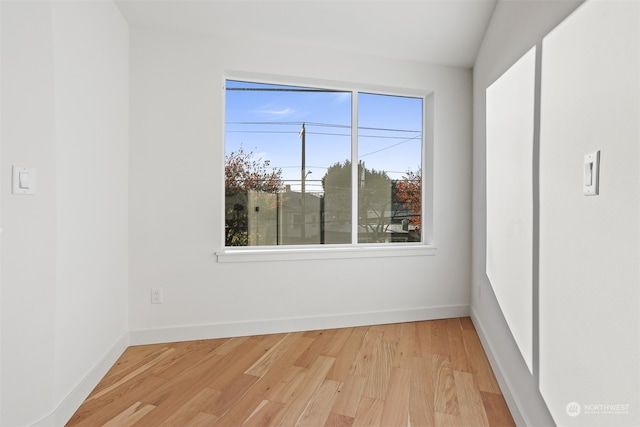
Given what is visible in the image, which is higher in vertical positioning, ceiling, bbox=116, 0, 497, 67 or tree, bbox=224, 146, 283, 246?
ceiling, bbox=116, 0, 497, 67

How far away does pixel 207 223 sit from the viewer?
2508 mm

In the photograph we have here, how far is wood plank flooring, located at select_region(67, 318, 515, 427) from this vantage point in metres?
1.60

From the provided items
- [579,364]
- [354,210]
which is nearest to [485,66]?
[354,210]

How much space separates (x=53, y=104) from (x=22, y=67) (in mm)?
173

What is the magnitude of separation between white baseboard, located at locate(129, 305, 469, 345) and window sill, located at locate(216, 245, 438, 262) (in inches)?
19.3

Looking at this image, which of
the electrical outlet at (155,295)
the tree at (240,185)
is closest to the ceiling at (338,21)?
the tree at (240,185)

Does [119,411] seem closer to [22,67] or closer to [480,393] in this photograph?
[22,67]

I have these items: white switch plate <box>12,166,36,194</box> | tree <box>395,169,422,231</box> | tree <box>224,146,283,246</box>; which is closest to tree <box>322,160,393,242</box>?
tree <box>395,169,422,231</box>

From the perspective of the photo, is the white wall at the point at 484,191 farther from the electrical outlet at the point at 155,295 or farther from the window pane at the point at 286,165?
the electrical outlet at the point at 155,295

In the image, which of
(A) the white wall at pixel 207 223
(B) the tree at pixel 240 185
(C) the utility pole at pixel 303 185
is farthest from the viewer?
(C) the utility pole at pixel 303 185

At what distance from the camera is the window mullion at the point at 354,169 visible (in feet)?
9.55

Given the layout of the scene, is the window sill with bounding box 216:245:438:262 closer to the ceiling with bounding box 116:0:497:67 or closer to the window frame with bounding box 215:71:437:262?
the window frame with bounding box 215:71:437:262

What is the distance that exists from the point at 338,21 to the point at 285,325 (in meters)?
2.32

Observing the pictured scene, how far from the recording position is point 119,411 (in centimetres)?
163
